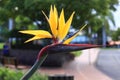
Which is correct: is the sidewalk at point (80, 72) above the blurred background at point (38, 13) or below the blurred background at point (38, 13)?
below

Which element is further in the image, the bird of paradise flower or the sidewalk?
the sidewalk

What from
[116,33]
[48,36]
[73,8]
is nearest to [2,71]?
[48,36]

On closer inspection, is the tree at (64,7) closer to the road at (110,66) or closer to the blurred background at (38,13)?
the blurred background at (38,13)

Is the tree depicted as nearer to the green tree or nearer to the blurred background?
the blurred background

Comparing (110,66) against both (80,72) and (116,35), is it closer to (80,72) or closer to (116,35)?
(80,72)

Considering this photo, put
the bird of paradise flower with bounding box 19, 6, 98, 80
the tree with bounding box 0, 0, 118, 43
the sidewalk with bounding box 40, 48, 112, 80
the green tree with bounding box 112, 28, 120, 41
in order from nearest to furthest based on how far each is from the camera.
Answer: the bird of paradise flower with bounding box 19, 6, 98, 80 → the sidewalk with bounding box 40, 48, 112, 80 → the tree with bounding box 0, 0, 118, 43 → the green tree with bounding box 112, 28, 120, 41

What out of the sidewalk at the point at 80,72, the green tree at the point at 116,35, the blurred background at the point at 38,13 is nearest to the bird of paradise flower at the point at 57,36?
the sidewalk at the point at 80,72

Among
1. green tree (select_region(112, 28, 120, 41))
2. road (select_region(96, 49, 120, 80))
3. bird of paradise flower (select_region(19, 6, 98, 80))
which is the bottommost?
road (select_region(96, 49, 120, 80))

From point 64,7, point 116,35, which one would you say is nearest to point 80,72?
point 64,7

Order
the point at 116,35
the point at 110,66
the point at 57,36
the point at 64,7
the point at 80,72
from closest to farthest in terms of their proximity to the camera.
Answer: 1. the point at 57,36
2. the point at 80,72
3. the point at 64,7
4. the point at 110,66
5. the point at 116,35

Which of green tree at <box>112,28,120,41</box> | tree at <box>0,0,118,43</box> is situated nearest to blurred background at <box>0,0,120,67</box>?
tree at <box>0,0,118,43</box>

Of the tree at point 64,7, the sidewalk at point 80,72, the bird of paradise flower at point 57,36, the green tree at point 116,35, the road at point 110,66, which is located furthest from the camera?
the green tree at point 116,35
